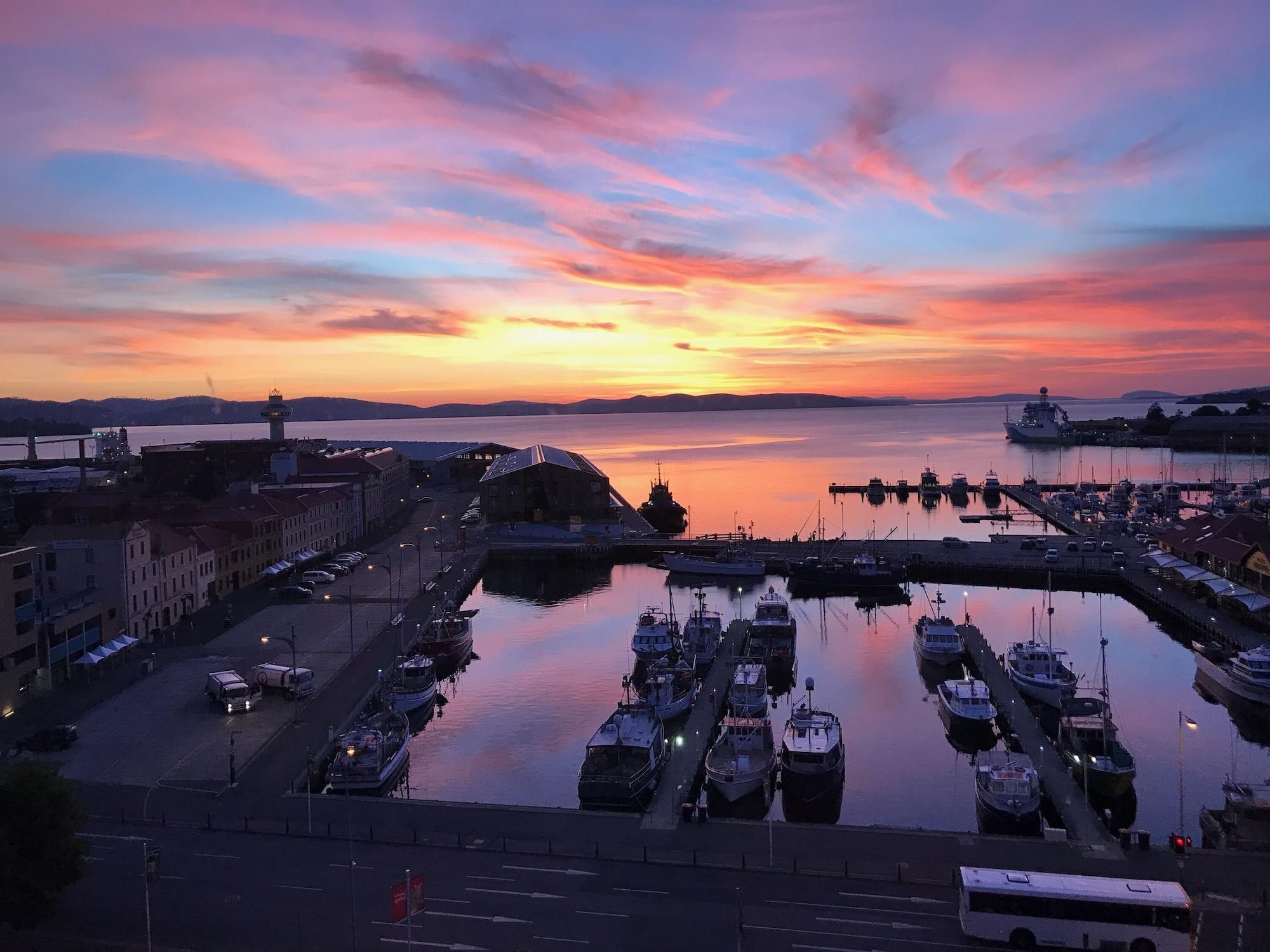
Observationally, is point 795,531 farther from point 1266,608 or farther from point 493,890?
point 493,890

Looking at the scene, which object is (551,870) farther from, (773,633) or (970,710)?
(773,633)

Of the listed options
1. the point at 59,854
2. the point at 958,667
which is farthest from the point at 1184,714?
the point at 59,854

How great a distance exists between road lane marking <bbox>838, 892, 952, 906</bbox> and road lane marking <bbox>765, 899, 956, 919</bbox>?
27 centimetres

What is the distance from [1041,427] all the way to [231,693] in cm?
15087

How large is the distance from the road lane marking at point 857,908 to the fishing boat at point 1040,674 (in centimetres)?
1380

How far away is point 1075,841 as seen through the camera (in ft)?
53.9

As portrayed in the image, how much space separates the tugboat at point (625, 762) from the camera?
20094 mm

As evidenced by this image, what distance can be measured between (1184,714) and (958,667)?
22.3ft

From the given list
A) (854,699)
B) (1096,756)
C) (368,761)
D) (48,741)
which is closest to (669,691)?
(854,699)

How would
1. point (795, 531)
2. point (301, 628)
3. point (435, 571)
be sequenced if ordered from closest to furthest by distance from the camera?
1. point (301, 628)
2. point (435, 571)
3. point (795, 531)

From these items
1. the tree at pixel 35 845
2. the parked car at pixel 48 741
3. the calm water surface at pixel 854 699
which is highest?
the tree at pixel 35 845

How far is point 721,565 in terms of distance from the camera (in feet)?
165

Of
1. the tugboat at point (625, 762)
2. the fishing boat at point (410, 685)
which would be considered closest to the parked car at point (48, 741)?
the fishing boat at point (410, 685)

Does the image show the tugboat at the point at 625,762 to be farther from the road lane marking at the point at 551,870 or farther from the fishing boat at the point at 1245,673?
the fishing boat at the point at 1245,673
